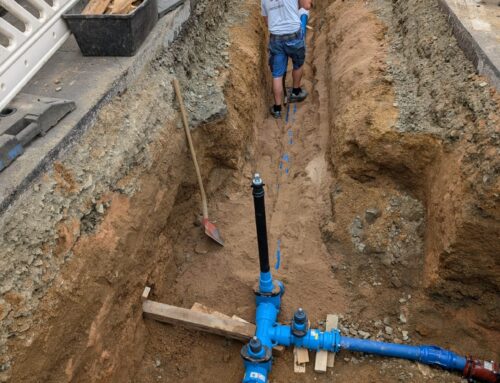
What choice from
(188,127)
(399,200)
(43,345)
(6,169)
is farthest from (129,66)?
(399,200)

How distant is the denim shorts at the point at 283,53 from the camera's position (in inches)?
215

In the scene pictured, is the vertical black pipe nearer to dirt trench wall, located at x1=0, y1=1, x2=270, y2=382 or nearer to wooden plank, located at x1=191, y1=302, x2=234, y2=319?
wooden plank, located at x1=191, y1=302, x2=234, y2=319

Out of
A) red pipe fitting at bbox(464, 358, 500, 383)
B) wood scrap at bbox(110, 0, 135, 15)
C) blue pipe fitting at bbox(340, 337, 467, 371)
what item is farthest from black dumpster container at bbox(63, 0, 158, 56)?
red pipe fitting at bbox(464, 358, 500, 383)

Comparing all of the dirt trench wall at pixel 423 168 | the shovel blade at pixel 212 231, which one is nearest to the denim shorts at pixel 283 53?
the dirt trench wall at pixel 423 168

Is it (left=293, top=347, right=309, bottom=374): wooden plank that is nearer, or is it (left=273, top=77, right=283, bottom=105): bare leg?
(left=293, top=347, right=309, bottom=374): wooden plank

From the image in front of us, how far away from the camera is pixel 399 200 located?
3869mm

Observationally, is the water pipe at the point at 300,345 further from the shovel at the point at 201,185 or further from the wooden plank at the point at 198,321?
the shovel at the point at 201,185

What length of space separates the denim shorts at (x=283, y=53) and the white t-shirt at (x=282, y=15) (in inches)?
5.7

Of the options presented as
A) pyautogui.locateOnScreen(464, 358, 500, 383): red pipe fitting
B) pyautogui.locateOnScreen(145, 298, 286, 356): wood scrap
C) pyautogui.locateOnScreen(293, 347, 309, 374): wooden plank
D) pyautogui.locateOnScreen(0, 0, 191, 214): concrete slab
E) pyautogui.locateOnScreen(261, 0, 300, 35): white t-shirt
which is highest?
pyautogui.locateOnScreen(0, 0, 191, 214): concrete slab

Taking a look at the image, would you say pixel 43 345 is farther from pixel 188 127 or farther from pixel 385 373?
pixel 385 373

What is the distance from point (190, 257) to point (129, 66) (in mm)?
1799

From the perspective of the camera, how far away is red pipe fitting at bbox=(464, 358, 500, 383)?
3.07 metres

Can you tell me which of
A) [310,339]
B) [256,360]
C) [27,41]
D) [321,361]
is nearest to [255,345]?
[256,360]

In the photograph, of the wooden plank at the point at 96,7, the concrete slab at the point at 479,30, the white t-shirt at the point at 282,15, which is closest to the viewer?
the concrete slab at the point at 479,30
